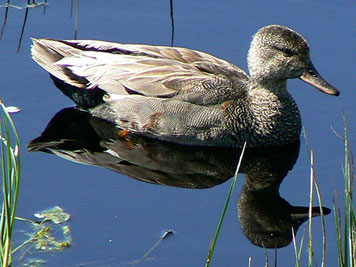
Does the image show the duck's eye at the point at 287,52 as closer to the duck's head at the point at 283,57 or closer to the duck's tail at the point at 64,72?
the duck's head at the point at 283,57

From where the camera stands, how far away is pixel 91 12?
Answer: 36.1 ft

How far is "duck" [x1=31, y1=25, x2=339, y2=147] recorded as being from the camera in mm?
9219

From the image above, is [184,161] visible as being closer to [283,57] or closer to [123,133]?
[123,133]

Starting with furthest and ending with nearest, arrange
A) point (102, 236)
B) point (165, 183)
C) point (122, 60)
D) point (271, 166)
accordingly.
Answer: point (122, 60), point (271, 166), point (165, 183), point (102, 236)

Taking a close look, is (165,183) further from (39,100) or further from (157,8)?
(157,8)

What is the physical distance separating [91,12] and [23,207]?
387cm

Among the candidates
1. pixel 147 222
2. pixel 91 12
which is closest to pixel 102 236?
pixel 147 222

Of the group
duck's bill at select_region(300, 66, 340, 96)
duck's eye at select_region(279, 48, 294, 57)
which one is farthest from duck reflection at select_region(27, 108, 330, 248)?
duck's eye at select_region(279, 48, 294, 57)

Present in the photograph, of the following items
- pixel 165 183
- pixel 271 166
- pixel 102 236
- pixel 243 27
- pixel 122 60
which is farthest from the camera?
pixel 243 27

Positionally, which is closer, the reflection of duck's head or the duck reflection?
the reflection of duck's head

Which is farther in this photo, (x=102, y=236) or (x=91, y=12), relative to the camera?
(x=91, y=12)

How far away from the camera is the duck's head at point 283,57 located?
30.3 ft

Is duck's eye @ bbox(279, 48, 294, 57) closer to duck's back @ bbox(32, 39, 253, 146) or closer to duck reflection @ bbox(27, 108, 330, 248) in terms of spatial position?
duck's back @ bbox(32, 39, 253, 146)

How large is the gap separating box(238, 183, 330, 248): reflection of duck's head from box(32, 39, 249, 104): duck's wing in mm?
1237
